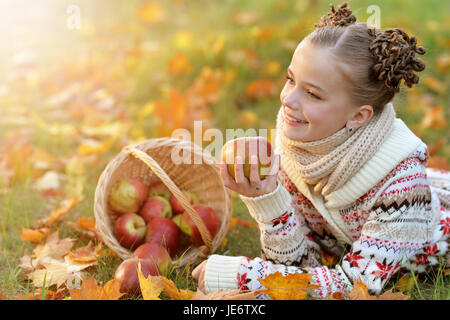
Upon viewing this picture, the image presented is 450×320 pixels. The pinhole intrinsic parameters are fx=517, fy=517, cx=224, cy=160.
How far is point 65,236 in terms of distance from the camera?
231 centimetres

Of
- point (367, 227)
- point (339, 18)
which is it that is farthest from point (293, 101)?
point (367, 227)

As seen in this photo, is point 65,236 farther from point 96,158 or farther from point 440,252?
point 440,252

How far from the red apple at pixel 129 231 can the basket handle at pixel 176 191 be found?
→ 0.88ft

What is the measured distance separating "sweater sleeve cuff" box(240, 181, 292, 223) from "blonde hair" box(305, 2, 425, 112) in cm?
40

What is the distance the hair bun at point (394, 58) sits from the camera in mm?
1627

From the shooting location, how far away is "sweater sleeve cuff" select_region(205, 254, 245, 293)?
169cm

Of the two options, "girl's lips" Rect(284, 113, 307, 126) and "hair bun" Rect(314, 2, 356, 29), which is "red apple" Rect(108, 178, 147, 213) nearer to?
"girl's lips" Rect(284, 113, 307, 126)

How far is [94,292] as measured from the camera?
160 cm

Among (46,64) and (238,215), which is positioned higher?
(46,64)

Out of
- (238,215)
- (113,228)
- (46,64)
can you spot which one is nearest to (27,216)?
(113,228)

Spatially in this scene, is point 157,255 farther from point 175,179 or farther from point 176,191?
point 175,179

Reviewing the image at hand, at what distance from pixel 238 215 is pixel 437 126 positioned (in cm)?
174

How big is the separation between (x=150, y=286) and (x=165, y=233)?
18.6 inches

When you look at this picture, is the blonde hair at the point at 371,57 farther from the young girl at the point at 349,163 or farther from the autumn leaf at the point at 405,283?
the autumn leaf at the point at 405,283
